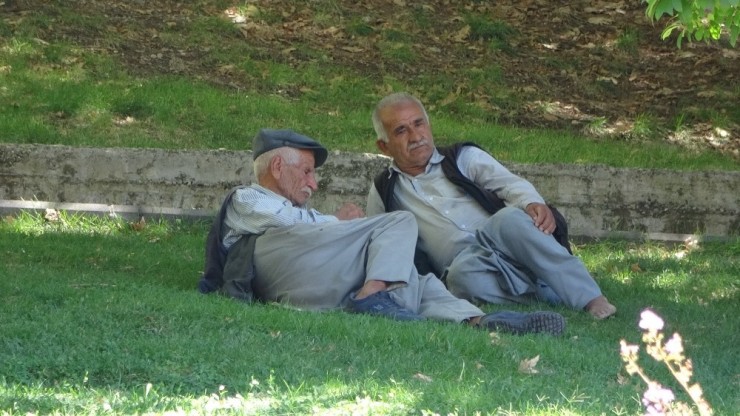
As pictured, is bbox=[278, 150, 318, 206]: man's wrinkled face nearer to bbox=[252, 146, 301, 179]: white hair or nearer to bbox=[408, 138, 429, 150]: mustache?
bbox=[252, 146, 301, 179]: white hair

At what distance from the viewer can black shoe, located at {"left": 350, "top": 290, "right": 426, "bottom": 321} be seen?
20.4ft

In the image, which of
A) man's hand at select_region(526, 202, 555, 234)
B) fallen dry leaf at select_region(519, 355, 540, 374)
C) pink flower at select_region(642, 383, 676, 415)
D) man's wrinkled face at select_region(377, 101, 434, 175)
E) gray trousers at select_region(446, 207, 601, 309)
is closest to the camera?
pink flower at select_region(642, 383, 676, 415)

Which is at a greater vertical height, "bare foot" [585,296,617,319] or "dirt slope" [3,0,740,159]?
"bare foot" [585,296,617,319]

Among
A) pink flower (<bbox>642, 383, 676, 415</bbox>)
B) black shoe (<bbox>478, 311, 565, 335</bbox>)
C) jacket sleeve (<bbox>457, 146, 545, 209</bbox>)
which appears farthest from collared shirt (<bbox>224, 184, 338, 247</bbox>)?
pink flower (<bbox>642, 383, 676, 415</bbox>)

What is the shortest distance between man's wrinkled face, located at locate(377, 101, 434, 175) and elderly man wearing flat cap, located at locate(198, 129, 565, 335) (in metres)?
0.87

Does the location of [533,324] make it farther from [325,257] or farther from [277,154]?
[277,154]

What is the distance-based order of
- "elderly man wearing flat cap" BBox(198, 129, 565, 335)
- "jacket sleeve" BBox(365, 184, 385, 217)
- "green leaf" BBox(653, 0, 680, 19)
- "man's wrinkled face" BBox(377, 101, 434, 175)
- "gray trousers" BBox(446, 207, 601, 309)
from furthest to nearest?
1. "jacket sleeve" BBox(365, 184, 385, 217)
2. "man's wrinkled face" BBox(377, 101, 434, 175)
3. "gray trousers" BBox(446, 207, 601, 309)
4. "elderly man wearing flat cap" BBox(198, 129, 565, 335)
5. "green leaf" BBox(653, 0, 680, 19)

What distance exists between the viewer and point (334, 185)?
9.71 metres

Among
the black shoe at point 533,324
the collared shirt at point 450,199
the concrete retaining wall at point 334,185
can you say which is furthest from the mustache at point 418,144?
the concrete retaining wall at point 334,185

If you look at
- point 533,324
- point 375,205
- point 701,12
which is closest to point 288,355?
point 533,324

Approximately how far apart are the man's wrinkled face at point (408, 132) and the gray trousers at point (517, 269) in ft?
2.03

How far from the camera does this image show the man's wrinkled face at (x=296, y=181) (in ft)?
22.0

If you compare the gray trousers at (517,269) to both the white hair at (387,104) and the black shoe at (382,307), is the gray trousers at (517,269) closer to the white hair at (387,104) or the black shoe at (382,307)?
the black shoe at (382,307)

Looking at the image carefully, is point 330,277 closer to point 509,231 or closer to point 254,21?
point 509,231
